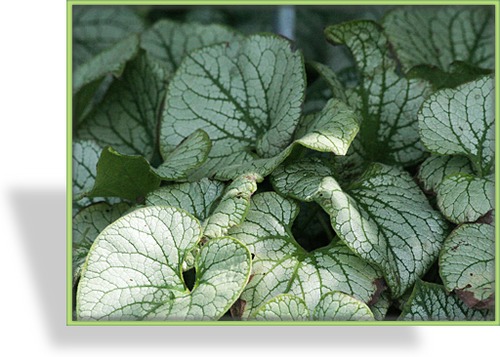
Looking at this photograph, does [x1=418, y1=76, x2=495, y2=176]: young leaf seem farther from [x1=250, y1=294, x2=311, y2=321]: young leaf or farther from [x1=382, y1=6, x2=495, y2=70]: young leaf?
[x1=250, y1=294, x2=311, y2=321]: young leaf

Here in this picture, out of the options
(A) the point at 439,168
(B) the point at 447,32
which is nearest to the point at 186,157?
(A) the point at 439,168

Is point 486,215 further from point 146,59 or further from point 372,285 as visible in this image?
point 146,59

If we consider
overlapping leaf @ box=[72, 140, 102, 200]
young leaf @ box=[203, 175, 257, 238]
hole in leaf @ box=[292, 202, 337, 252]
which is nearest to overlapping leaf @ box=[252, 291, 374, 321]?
young leaf @ box=[203, 175, 257, 238]

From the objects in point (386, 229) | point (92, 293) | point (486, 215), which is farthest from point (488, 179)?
point (92, 293)

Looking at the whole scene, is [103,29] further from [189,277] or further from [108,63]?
→ [189,277]

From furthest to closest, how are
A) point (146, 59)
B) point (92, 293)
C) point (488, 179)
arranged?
point (146, 59) → point (488, 179) → point (92, 293)

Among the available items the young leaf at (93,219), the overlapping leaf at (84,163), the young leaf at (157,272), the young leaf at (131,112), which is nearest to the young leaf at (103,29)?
the young leaf at (131,112)
